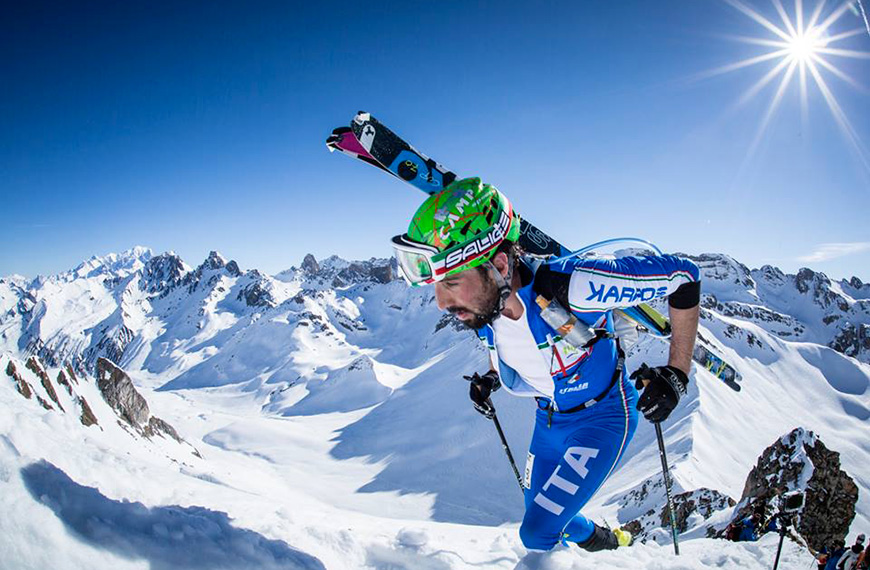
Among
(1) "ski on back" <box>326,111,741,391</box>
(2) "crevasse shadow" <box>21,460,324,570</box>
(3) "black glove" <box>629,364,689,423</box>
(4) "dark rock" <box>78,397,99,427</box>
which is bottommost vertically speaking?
(4) "dark rock" <box>78,397,99,427</box>

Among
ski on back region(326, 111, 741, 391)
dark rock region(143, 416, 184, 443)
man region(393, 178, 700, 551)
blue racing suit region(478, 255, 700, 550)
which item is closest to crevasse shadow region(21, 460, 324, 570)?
blue racing suit region(478, 255, 700, 550)

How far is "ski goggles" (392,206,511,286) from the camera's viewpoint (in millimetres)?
4332

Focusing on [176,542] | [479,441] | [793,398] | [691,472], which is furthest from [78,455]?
[793,398]

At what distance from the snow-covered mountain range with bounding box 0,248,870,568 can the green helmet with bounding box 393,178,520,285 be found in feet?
9.17

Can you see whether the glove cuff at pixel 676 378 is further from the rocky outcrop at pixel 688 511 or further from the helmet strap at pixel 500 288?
the rocky outcrop at pixel 688 511

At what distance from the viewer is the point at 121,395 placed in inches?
1366

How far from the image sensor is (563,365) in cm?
473

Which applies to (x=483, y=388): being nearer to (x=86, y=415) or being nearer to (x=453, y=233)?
(x=453, y=233)

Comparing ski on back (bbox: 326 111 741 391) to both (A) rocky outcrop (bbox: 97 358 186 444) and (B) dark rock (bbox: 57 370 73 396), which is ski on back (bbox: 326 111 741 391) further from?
(A) rocky outcrop (bbox: 97 358 186 444)

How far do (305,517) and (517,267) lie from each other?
3712mm

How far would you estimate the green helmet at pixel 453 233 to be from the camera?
14.2 ft

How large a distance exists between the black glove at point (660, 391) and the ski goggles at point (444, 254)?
6.59ft

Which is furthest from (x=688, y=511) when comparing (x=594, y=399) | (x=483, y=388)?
(x=594, y=399)

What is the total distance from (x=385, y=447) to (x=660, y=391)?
69125 millimetres
